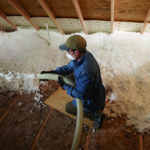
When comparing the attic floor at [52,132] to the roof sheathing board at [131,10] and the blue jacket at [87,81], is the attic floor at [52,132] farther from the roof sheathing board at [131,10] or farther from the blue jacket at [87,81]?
the roof sheathing board at [131,10]

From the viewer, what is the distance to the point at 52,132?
171cm

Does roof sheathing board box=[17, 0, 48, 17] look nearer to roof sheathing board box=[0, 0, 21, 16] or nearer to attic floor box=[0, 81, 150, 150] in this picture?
roof sheathing board box=[0, 0, 21, 16]

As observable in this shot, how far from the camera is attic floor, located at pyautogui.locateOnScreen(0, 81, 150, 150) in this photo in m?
1.51

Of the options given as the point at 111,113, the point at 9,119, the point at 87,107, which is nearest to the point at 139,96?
the point at 111,113

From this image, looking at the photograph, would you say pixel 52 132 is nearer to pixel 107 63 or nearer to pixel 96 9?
pixel 107 63

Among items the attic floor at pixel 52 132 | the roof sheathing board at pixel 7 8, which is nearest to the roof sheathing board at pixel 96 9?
the roof sheathing board at pixel 7 8

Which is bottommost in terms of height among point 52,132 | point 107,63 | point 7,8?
point 52,132

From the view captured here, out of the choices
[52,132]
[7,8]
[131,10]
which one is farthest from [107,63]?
[7,8]

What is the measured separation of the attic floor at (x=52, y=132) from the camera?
151 centimetres

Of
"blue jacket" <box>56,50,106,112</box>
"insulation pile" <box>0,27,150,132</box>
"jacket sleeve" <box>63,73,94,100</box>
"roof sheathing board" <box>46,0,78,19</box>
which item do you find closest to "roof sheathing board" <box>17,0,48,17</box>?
"roof sheathing board" <box>46,0,78,19</box>

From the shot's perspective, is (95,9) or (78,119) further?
(95,9)

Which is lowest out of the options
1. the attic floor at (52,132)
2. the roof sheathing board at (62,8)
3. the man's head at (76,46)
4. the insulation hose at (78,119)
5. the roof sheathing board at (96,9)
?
the attic floor at (52,132)

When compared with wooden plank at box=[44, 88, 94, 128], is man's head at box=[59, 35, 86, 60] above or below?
above

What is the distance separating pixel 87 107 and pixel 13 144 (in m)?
1.16
